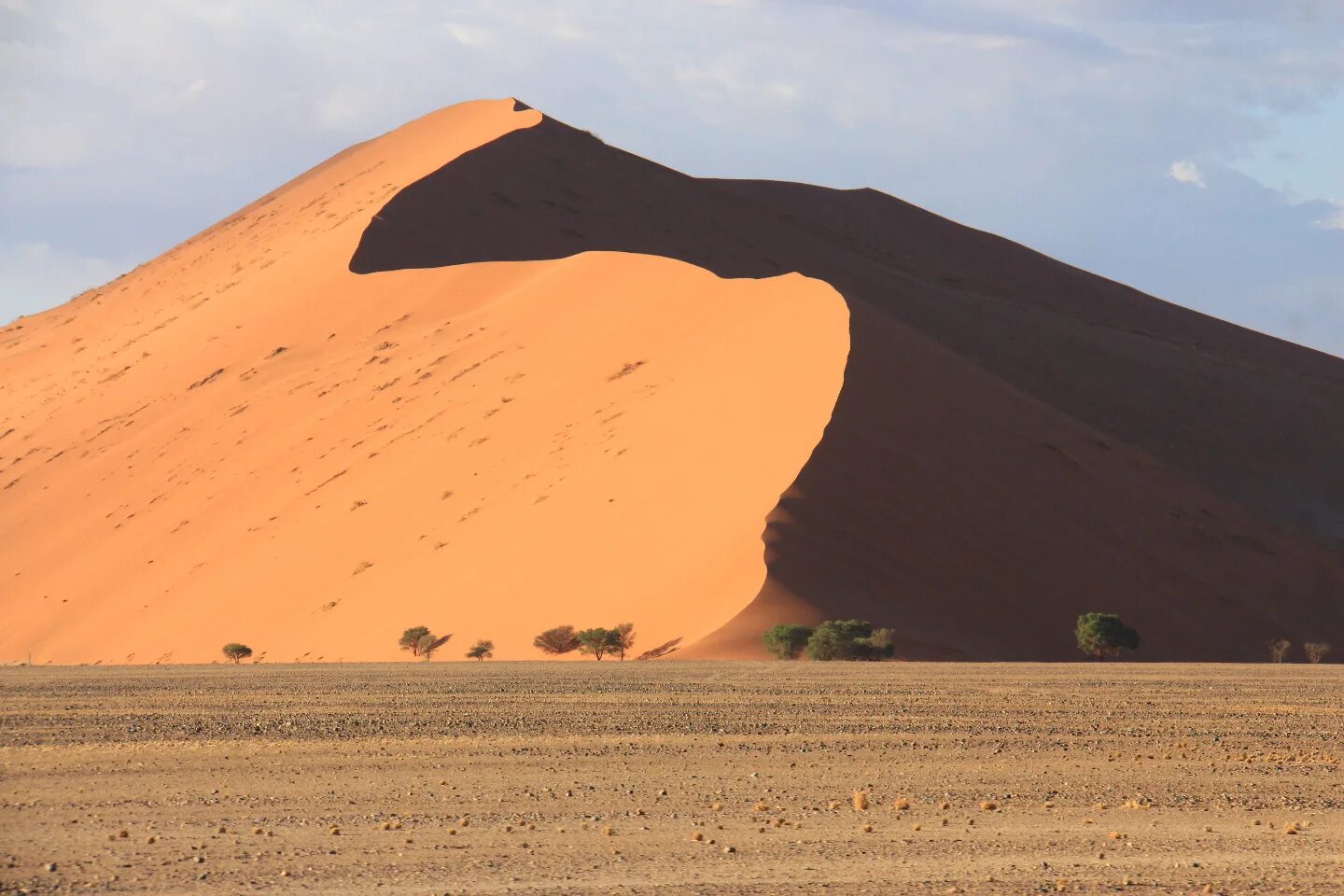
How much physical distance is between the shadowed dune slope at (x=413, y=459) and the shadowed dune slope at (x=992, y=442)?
57.0 inches

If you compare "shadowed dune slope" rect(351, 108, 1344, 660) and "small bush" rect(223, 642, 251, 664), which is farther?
"small bush" rect(223, 642, 251, 664)

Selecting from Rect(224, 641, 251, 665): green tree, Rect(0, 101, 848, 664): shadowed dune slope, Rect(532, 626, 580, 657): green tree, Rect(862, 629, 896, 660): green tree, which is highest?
Rect(0, 101, 848, 664): shadowed dune slope

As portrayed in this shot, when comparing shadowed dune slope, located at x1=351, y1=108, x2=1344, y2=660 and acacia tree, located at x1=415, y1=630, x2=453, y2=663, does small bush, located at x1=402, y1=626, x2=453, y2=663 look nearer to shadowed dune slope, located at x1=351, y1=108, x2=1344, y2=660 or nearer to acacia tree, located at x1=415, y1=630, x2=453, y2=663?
acacia tree, located at x1=415, y1=630, x2=453, y2=663

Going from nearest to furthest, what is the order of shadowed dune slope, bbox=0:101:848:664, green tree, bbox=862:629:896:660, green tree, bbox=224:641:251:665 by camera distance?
green tree, bbox=862:629:896:660 < green tree, bbox=224:641:251:665 < shadowed dune slope, bbox=0:101:848:664

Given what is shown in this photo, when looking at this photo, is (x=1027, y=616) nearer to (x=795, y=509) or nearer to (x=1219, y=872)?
(x=795, y=509)

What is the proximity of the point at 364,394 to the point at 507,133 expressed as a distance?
80.4ft

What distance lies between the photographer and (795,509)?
2762 cm

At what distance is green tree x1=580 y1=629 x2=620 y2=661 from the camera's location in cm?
2489

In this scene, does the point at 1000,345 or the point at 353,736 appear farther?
the point at 1000,345

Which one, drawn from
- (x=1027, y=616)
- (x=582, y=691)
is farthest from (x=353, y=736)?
(x=1027, y=616)

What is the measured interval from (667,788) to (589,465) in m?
22.0

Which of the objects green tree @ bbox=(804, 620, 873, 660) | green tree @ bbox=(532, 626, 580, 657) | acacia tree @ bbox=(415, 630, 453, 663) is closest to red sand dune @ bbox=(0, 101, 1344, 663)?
acacia tree @ bbox=(415, 630, 453, 663)

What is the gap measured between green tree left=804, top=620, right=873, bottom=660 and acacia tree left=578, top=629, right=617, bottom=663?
304cm

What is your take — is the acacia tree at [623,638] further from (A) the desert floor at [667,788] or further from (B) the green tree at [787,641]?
(A) the desert floor at [667,788]
